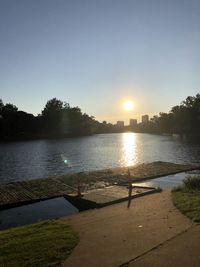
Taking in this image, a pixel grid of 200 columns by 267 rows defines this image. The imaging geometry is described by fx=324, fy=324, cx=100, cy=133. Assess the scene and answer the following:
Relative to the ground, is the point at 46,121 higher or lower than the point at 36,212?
higher

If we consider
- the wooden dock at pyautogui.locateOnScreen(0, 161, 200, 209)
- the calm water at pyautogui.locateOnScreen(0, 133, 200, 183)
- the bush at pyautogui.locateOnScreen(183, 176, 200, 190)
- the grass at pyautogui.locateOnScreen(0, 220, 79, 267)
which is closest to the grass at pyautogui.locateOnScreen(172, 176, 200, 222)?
the bush at pyautogui.locateOnScreen(183, 176, 200, 190)

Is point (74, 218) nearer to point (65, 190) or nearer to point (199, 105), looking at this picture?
point (65, 190)

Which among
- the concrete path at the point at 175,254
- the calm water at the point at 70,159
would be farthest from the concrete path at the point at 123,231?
the calm water at the point at 70,159

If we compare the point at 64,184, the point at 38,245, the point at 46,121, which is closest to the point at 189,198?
the point at 38,245

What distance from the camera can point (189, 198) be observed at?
53.0ft

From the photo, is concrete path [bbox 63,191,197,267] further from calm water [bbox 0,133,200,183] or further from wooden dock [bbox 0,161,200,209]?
calm water [bbox 0,133,200,183]

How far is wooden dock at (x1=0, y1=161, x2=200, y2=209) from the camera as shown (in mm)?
22450

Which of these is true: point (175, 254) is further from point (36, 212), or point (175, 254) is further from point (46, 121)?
point (46, 121)

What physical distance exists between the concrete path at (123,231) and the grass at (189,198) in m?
0.34

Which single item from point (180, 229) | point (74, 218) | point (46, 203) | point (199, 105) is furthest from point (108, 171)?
point (199, 105)

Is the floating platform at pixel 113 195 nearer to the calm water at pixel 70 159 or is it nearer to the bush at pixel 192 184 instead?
the bush at pixel 192 184

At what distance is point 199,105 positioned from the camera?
167750 mm

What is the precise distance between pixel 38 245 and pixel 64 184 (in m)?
18.0

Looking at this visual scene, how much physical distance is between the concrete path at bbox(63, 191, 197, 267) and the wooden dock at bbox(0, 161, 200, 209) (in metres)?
4.50
